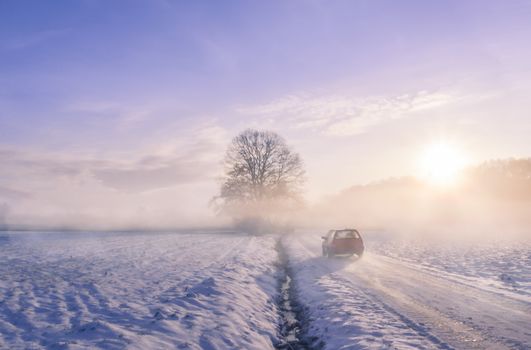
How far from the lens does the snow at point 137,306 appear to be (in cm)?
823

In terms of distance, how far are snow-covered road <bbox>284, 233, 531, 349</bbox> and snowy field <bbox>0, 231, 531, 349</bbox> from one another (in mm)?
32

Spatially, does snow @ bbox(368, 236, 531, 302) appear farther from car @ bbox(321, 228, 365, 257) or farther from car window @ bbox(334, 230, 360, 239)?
car window @ bbox(334, 230, 360, 239)

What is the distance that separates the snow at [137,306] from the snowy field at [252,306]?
0.03m

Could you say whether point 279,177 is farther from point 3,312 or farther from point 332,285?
point 3,312

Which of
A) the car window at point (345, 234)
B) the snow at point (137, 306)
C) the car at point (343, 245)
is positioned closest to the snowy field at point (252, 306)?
the snow at point (137, 306)

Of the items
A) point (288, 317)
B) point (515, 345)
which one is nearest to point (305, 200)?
point (288, 317)

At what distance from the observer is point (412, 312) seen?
10531mm

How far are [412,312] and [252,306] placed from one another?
4326 mm

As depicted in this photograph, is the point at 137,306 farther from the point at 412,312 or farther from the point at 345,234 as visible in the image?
the point at 345,234

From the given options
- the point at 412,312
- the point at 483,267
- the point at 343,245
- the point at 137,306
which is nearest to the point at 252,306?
the point at 137,306

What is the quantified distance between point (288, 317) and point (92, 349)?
5759 millimetres

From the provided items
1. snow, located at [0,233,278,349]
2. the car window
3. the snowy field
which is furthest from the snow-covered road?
the car window

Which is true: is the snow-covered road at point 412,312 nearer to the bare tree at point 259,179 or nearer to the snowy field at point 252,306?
the snowy field at point 252,306

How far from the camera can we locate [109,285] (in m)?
14.1
